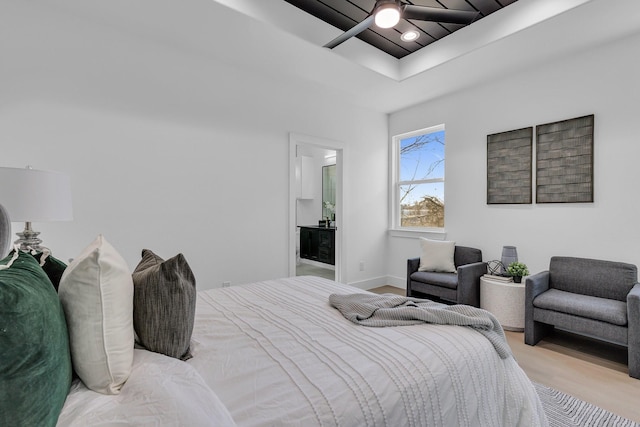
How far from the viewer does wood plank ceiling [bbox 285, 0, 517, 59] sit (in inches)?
109

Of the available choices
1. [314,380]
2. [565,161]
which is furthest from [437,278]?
[314,380]

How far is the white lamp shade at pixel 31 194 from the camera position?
1625 mm

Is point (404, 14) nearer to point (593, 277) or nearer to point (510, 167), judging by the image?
point (510, 167)

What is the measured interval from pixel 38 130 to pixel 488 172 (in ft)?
14.7

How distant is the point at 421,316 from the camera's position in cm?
152

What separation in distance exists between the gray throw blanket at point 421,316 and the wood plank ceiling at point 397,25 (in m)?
2.61

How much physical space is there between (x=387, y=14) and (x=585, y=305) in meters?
2.71

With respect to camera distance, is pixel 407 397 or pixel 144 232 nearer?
pixel 407 397

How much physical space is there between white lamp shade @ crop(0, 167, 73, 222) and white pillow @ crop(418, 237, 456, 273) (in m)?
3.58

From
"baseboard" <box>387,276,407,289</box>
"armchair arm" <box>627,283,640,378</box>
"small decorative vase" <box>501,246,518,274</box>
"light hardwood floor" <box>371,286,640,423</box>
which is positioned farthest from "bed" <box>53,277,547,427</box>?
"baseboard" <box>387,276,407,289</box>

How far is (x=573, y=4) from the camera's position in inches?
93.4

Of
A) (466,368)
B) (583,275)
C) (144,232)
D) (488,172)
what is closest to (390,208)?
(488,172)

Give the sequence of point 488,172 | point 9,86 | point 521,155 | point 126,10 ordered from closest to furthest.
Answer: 1. point 9,86
2. point 126,10
3. point 521,155
4. point 488,172

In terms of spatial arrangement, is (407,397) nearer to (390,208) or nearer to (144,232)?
(144,232)
